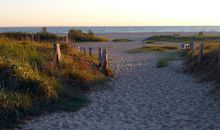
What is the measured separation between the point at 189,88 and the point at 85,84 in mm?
3879

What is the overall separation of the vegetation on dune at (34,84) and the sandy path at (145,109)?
1.55ft

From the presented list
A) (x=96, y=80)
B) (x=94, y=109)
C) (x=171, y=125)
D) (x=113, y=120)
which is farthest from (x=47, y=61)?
(x=171, y=125)

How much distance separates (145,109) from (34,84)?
123 inches

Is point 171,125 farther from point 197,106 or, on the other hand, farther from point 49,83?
point 49,83

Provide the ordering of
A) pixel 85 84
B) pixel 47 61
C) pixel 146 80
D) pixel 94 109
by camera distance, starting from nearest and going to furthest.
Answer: pixel 94 109, pixel 85 84, pixel 47 61, pixel 146 80

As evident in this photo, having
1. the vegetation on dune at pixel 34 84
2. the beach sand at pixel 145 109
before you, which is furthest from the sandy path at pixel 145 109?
the vegetation on dune at pixel 34 84

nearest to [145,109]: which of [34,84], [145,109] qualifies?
[145,109]

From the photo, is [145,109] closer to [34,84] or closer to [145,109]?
[145,109]

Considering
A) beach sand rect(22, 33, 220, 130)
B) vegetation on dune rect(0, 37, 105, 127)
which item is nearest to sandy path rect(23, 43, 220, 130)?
beach sand rect(22, 33, 220, 130)

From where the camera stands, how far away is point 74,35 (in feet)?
181

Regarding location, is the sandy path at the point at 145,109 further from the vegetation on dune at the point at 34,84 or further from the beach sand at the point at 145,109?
the vegetation on dune at the point at 34,84

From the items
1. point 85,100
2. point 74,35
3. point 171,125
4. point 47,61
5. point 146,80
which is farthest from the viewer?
point 74,35

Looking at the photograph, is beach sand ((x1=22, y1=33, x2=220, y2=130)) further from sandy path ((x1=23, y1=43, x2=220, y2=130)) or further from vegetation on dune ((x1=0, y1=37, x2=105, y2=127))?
vegetation on dune ((x1=0, y1=37, x2=105, y2=127))

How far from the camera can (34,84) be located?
1279 cm
